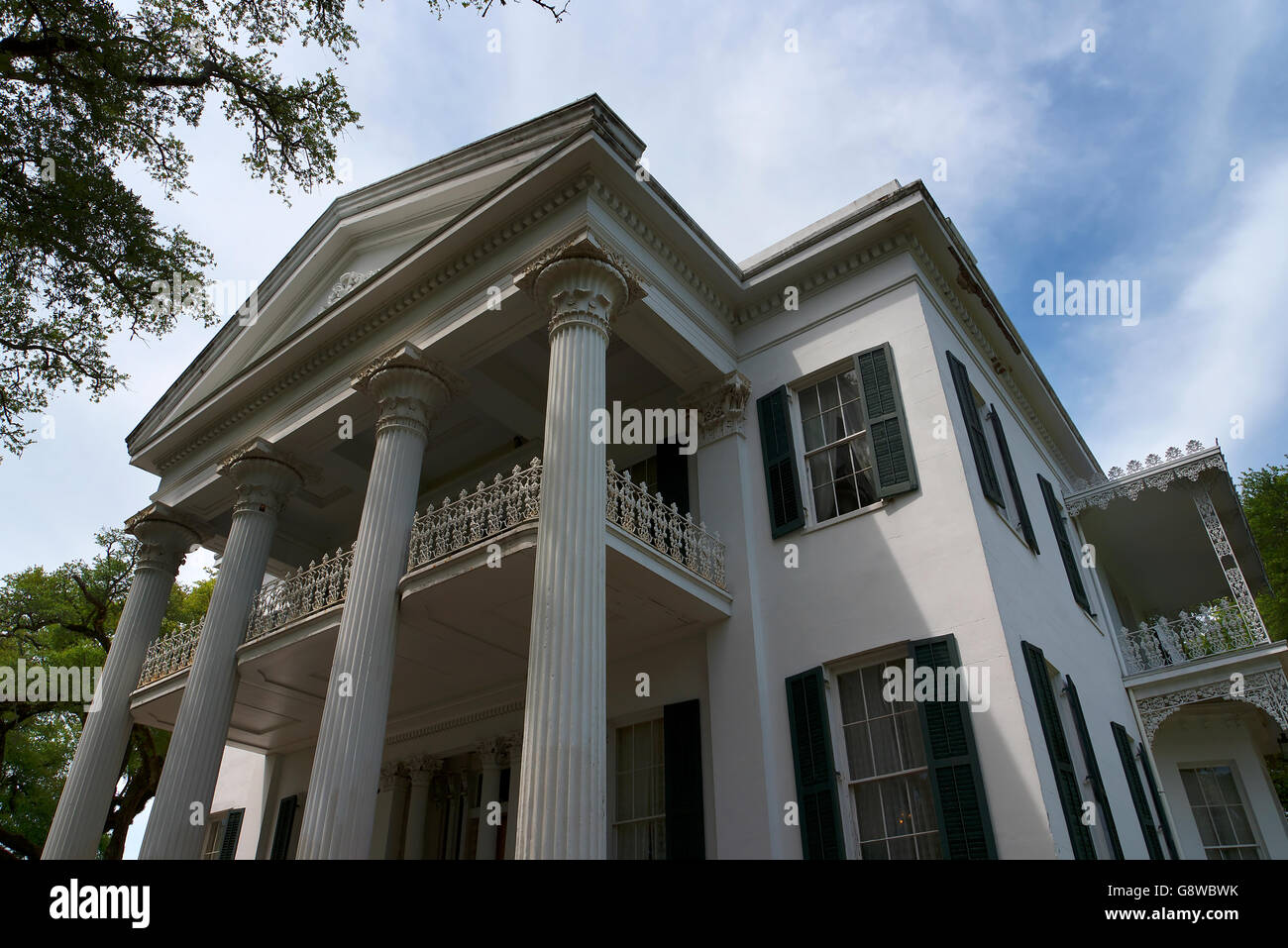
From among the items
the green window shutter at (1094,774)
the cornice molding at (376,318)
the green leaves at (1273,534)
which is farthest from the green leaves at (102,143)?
the green leaves at (1273,534)

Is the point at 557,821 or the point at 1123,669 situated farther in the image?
the point at 1123,669

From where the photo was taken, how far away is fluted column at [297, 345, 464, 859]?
8.62 metres

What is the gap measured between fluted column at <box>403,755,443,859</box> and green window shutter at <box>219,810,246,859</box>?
4.98m

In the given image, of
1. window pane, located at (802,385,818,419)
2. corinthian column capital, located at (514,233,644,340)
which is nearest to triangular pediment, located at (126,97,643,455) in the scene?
corinthian column capital, located at (514,233,644,340)

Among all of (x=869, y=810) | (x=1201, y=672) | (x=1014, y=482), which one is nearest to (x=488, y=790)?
(x=869, y=810)

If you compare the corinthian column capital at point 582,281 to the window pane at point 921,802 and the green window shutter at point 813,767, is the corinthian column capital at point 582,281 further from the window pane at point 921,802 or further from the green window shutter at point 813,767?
the window pane at point 921,802

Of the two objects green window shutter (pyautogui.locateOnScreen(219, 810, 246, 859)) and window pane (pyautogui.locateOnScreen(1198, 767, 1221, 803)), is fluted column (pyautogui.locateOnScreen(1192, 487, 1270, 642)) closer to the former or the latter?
window pane (pyautogui.locateOnScreen(1198, 767, 1221, 803))

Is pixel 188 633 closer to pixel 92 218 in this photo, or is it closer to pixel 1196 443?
pixel 92 218

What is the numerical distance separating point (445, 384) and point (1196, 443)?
1217 centimetres
